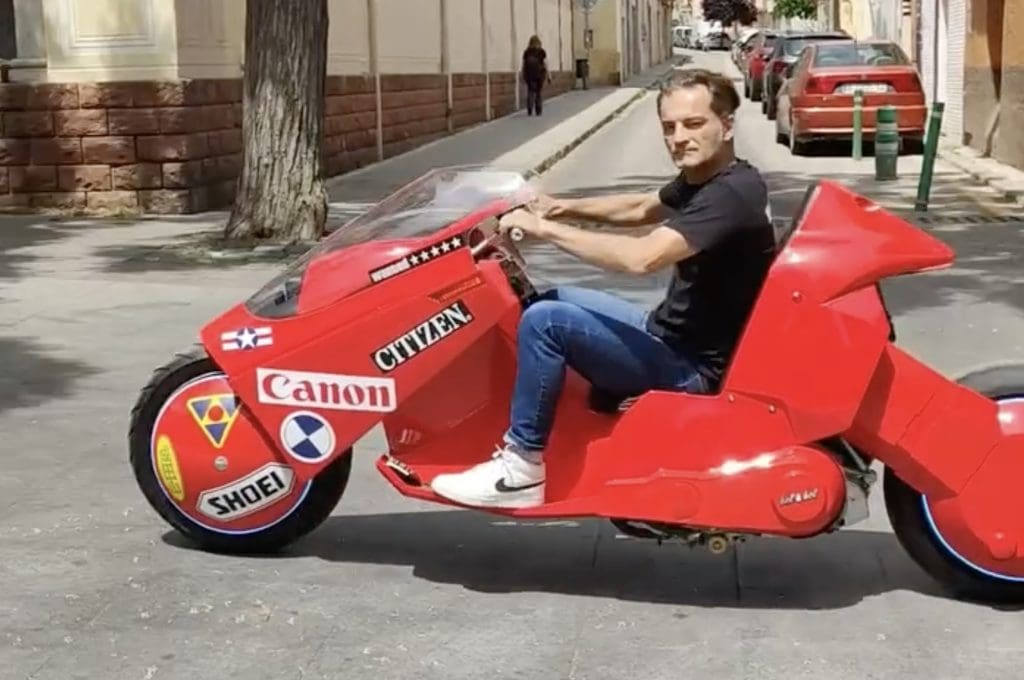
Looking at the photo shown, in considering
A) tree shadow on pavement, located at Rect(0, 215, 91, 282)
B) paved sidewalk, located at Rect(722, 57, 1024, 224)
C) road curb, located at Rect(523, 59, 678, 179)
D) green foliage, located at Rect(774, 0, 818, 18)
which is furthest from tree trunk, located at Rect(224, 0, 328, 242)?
green foliage, located at Rect(774, 0, 818, 18)

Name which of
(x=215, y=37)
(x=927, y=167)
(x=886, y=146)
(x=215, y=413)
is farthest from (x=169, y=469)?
(x=886, y=146)

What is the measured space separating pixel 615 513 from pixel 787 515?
496mm

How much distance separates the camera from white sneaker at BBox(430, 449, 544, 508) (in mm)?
4801

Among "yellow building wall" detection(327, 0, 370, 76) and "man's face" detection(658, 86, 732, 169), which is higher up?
"yellow building wall" detection(327, 0, 370, 76)

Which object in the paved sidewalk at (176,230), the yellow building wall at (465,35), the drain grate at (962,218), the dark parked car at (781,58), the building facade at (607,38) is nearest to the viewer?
the paved sidewalk at (176,230)

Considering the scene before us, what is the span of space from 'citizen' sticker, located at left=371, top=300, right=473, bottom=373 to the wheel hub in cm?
53

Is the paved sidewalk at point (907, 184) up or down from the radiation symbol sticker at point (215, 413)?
down

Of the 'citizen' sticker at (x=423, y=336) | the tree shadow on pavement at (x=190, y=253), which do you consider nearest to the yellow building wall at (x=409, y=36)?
the tree shadow on pavement at (x=190, y=253)

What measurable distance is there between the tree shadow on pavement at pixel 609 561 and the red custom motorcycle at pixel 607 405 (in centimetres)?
26

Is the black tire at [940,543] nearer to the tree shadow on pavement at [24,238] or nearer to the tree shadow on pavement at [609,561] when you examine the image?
the tree shadow on pavement at [609,561]

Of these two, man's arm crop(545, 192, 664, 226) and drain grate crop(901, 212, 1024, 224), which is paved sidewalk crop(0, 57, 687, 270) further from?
man's arm crop(545, 192, 664, 226)

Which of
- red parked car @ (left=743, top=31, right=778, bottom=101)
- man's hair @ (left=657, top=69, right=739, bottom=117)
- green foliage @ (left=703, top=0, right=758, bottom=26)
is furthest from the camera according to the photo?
green foliage @ (left=703, top=0, right=758, bottom=26)

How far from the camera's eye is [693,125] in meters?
4.71

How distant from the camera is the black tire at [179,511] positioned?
524cm
